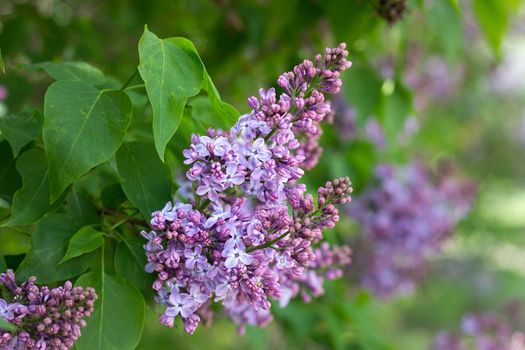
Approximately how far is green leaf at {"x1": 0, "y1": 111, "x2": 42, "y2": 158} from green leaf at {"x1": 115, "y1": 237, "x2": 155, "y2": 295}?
9.8 inches

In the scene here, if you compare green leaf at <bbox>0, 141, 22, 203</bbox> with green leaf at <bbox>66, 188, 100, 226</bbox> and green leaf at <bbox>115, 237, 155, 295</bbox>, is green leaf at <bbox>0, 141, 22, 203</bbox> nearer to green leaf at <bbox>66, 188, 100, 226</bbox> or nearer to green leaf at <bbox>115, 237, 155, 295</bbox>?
green leaf at <bbox>66, 188, 100, 226</bbox>

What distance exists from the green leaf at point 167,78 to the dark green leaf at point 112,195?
0.25 metres

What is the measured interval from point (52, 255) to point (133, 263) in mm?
141

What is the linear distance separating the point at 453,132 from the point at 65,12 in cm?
286

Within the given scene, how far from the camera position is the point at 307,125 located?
3.89ft

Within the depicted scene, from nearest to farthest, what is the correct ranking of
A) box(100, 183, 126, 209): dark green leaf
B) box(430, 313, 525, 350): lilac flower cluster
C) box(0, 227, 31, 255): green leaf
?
1. box(100, 183, 126, 209): dark green leaf
2. box(0, 227, 31, 255): green leaf
3. box(430, 313, 525, 350): lilac flower cluster

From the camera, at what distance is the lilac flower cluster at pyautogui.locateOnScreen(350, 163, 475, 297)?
2.91 metres

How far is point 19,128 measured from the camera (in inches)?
51.6

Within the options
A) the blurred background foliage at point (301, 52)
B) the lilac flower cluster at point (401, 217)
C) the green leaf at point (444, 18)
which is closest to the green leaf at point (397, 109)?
the blurred background foliage at point (301, 52)

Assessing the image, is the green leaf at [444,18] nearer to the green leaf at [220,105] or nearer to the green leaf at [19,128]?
the green leaf at [220,105]

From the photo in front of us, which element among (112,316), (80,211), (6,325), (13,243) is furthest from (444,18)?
(13,243)

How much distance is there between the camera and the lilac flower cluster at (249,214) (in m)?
1.14

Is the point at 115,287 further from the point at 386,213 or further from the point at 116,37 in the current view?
the point at 116,37

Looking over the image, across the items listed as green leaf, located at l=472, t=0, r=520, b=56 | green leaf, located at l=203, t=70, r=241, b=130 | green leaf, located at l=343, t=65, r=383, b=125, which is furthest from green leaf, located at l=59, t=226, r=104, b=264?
green leaf, located at l=472, t=0, r=520, b=56
